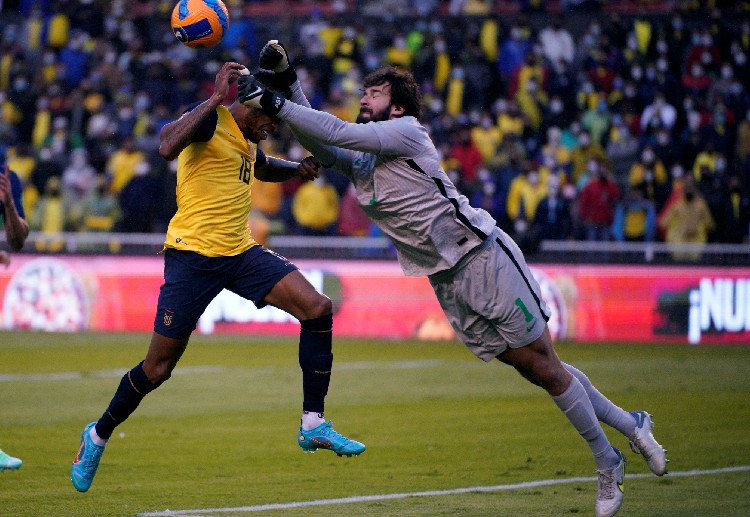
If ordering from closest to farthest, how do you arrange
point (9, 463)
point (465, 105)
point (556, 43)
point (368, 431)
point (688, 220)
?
point (9, 463), point (368, 431), point (688, 220), point (465, 105), point (556, 43)

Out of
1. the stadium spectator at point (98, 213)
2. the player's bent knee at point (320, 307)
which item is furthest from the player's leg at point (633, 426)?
the stadium spectator at point (98, 213)

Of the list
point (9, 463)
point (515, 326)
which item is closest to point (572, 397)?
point (515, 326)

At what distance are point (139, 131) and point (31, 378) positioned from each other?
1029 cm

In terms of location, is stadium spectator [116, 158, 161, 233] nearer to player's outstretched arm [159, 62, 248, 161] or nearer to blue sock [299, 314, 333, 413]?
blue sock [299, 314, 333, 413]

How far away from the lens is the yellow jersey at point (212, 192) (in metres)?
7.91

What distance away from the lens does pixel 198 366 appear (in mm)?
16562

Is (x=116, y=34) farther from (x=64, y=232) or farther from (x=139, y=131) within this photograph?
(x=64, y=232)

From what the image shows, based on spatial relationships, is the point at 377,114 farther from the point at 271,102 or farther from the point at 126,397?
the point at 126,397

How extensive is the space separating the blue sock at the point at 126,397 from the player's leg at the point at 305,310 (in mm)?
808

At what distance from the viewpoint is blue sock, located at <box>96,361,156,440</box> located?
7.92 m

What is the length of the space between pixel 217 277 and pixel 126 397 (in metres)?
0.92

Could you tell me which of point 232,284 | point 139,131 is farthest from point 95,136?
point 232,284

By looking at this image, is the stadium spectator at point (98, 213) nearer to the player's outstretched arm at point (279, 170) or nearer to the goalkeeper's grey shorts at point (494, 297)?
the player's outstretched arm at point (279, 170)

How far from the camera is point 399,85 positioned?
746 cm
